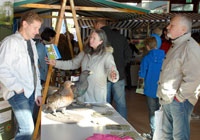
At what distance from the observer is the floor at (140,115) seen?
3.89 m

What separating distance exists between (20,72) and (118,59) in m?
1.77

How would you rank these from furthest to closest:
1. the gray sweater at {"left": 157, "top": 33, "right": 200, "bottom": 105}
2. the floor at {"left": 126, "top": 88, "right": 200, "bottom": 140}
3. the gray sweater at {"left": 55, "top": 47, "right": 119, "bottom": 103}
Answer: the floor at {"left": 126, "top": 88, "right": 200, "bottom": 140} → the gray sweater at {"left": 55, "top": 47, "right": 119, "bottom": 103} → the gray sweater at {"left": 157, "top": 33, "right": 200, "bottom": 105}

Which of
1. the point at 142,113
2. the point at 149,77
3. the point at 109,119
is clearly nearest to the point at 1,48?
the point at 109,119

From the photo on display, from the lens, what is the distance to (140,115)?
4.65m

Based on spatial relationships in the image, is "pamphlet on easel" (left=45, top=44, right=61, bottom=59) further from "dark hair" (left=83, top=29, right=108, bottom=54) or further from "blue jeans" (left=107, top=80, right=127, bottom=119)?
"blue jeans" (left=107, top=80, right=127, bottom=119)

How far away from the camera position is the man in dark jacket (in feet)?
11.3

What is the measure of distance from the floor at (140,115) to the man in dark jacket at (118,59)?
684 mm

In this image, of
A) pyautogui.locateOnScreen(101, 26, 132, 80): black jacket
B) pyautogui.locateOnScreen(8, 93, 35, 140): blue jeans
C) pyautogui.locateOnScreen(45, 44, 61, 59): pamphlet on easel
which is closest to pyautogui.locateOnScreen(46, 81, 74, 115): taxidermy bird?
pyautogui.locateOnScreen(8, 93, 35, 140): blue jeans

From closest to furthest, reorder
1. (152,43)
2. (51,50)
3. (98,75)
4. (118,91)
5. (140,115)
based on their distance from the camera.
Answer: (98,75) → (51,50) → (152,43) → (118,91) → (140,115)

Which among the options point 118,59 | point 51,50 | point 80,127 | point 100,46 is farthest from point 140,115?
point 80,127

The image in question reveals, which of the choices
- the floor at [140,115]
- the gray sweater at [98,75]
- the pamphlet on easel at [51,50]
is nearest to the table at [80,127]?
the gray sweater at [98,75]

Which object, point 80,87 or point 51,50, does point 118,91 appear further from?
point 80,87

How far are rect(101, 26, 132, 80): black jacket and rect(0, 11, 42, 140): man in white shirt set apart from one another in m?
1.44

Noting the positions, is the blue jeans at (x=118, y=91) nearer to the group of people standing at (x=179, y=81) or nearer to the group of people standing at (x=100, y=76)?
the group of people standing at (x=100, y=76)
